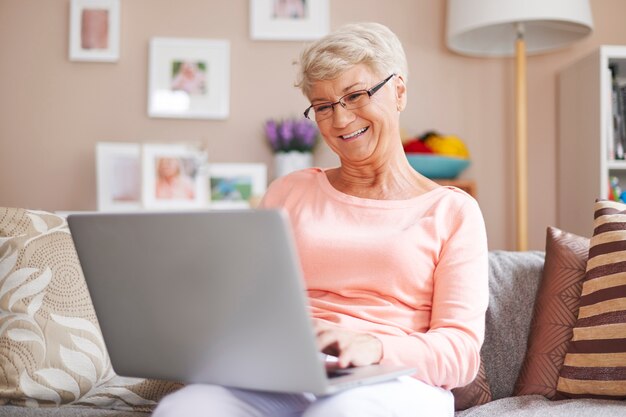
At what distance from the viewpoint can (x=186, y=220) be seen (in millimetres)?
953

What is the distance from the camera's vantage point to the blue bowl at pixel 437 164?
2.61m

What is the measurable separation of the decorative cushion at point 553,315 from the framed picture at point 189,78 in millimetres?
1547

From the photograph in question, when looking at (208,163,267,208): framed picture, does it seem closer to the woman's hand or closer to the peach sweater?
the peach sweater

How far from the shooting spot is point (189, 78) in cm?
288

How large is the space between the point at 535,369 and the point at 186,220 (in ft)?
3.27

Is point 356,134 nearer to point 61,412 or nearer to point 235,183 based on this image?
point 61,412

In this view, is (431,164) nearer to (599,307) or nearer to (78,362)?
(599,307)

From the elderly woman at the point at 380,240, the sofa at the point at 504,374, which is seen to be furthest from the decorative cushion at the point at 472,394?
the elderly woman at the point at 380,240

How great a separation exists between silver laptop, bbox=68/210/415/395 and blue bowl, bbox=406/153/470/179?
1.58 meters

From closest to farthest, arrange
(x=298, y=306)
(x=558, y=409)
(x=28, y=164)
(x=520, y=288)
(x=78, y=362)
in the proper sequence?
(x=298, y=306) → (x=558, y=409) → (x=78, y=362) → (x=520, y=288) → (x=28, y=164)

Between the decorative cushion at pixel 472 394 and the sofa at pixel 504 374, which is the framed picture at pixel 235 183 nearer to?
the sofa at pixel 504 374

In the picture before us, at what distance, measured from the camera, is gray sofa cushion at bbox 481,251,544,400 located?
168 centimetres

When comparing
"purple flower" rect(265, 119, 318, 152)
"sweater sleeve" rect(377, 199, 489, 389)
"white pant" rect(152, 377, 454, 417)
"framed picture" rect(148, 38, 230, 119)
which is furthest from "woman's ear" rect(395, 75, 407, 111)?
"framed picture" rect(148, 38, 230, 119)

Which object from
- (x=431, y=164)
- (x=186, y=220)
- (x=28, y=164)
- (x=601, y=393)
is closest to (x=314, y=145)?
(x=431, y=164)
